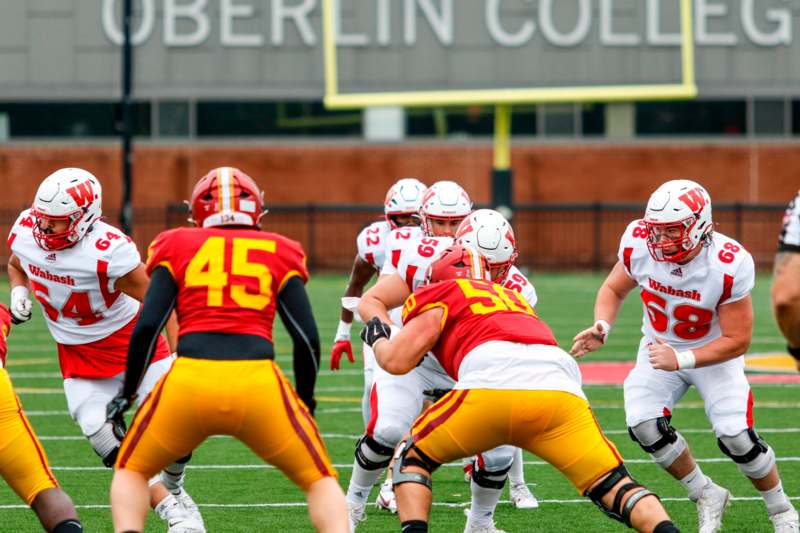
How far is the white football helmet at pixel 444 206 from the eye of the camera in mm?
7469

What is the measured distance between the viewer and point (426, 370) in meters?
6.98

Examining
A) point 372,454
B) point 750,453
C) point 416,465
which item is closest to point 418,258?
point 372,454

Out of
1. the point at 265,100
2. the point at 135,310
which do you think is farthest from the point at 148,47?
the point at 135,310

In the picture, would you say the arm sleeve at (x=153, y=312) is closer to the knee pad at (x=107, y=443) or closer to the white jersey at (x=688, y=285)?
the knee pad at (x=107, y=443)

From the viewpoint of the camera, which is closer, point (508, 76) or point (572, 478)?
point (572, 478)

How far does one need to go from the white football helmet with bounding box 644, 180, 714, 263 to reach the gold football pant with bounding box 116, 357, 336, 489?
2.25 metres

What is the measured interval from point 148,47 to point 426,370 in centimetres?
2157

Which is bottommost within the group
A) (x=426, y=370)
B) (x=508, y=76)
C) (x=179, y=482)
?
(x=179, y=482)

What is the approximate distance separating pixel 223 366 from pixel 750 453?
281cm

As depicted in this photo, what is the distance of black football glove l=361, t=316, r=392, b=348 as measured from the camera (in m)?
5.97

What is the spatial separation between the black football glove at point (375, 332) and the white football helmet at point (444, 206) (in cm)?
152

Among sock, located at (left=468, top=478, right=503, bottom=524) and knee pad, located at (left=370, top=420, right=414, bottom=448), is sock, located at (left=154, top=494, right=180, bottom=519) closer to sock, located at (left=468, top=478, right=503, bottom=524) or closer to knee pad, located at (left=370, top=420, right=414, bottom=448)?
knee pad, located at (left=370, top=420, right=414, bottom=448)

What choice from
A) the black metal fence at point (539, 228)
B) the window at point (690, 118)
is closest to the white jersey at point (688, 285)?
the black metal fence at point (539, 228)

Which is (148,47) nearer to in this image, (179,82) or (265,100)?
(179,82)
